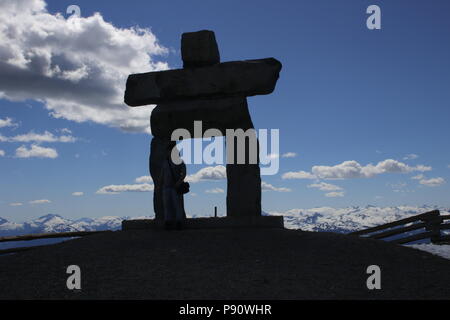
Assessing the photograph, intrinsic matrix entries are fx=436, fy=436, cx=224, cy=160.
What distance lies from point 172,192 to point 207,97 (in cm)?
260

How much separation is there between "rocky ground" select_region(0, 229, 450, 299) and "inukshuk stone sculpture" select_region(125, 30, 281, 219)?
141 centimetres

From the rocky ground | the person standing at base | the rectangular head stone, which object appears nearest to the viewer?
the rocky ground

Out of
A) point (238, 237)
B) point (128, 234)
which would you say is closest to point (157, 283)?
point (238, 237)

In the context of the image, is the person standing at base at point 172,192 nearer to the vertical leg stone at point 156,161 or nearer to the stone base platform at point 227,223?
the stone base platform at point 227,223

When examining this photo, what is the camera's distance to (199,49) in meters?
11.3

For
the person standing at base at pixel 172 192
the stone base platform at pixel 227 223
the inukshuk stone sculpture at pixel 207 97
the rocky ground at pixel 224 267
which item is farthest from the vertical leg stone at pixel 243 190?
the person standing at base at pixel 172 192

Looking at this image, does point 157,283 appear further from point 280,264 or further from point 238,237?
point 238,237

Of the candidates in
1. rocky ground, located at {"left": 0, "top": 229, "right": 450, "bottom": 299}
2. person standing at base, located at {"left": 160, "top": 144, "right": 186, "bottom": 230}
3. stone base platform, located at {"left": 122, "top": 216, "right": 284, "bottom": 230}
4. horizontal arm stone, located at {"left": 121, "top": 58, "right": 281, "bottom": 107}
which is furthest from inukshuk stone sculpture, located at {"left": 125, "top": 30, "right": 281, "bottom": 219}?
rocky ground, located at {"left": 0, "top": 229, "right": 450, "bottom": 299}

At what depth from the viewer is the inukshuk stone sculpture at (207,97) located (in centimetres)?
1066

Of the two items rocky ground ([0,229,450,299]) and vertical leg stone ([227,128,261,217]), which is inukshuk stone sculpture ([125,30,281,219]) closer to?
vertical leg stone ([227,128,261,217])

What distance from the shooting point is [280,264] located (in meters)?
7.51

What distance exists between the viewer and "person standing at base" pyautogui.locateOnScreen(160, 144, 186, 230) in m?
10.2

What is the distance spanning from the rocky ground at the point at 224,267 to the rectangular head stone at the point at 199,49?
4.40 m

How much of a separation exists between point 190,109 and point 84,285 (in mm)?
5530
